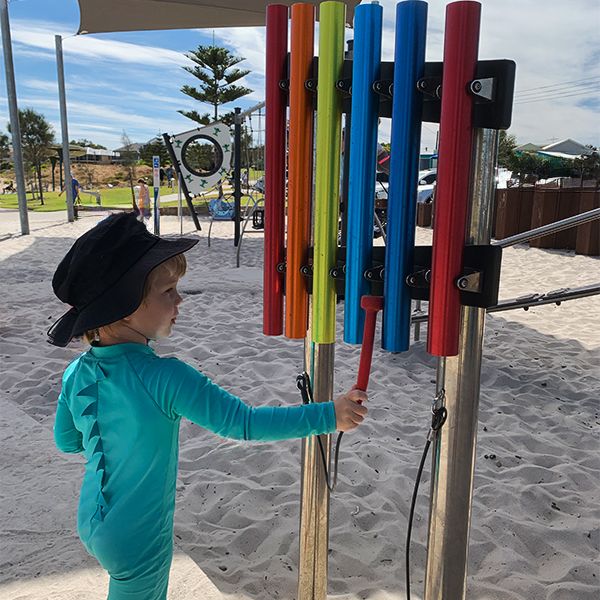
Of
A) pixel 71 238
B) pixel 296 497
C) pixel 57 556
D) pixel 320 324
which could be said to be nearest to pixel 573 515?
pixel 296 497

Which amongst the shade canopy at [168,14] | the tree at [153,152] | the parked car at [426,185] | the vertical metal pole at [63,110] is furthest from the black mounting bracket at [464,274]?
the tree at [153,152]

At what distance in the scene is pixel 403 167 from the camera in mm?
1216

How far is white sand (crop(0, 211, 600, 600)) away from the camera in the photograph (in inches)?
79.4

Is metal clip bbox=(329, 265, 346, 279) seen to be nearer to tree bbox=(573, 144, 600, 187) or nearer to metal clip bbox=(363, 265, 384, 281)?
metal clip bbox=(363, 265, 384, 281)

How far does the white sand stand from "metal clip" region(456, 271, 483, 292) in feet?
4.04

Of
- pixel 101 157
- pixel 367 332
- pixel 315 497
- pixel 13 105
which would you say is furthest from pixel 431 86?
pixel 101 157

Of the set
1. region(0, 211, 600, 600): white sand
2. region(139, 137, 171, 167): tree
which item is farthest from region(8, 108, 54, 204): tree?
region(0, 211, 600, 600): white sand

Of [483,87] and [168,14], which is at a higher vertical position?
[168,14]

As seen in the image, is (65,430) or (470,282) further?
(65,430)

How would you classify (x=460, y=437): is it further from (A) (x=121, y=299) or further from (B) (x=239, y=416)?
(A) (x=121, y=299)

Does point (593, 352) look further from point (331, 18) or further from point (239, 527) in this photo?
point (331, 18)

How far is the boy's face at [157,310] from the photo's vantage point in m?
1.28

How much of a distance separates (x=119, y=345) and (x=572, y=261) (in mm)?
9252

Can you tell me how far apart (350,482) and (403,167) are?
1793mm
